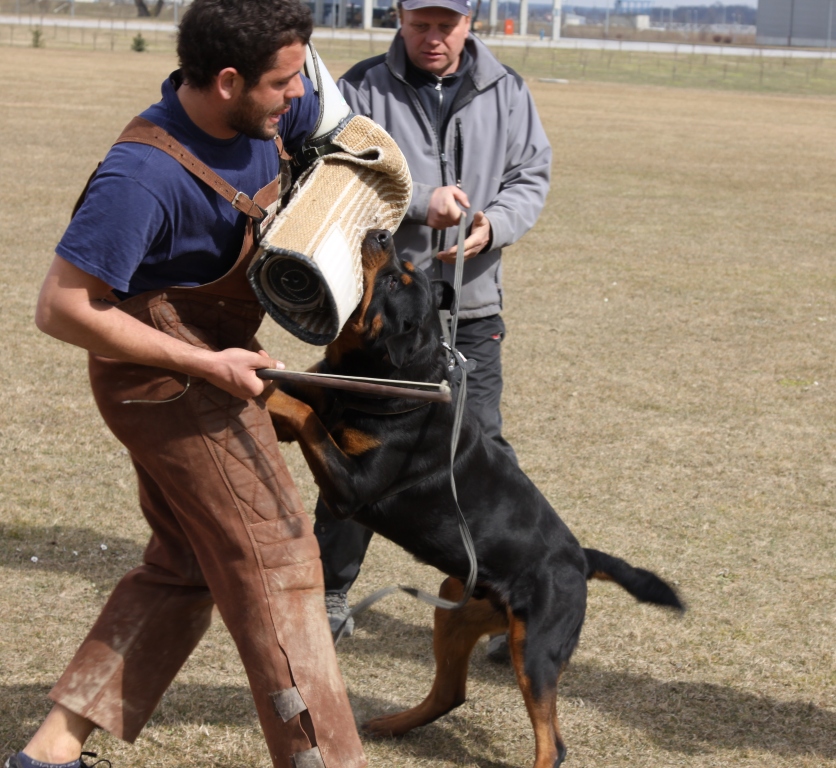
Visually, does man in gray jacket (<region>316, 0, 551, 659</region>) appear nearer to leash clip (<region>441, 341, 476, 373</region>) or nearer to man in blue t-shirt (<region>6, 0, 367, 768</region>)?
leash clip (<region>441, 341, 476, 373</region>)

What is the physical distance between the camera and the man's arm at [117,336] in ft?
7.11

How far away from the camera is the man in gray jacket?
12.1ft

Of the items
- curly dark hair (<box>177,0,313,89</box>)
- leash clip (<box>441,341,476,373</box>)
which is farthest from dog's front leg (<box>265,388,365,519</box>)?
curly dark hair (<box>177,0,313,89</box>)

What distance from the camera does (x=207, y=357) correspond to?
2.25 metres

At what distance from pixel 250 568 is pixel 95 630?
22.6 inches

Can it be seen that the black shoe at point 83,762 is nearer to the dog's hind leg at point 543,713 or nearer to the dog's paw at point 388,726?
the dog's paw at point 388,726

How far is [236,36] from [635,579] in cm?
207

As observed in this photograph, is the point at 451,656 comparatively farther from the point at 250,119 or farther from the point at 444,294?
the point at 250,119

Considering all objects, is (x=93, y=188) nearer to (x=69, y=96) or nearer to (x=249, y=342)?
(x=249, y=342)

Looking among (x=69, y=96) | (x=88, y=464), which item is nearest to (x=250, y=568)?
(x=88, y=464)

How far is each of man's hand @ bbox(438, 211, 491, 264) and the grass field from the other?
4.75 feet

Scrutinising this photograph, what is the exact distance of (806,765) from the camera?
3248 millimetres

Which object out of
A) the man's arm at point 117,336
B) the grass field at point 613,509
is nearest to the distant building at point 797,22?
the grass field at point 613,509

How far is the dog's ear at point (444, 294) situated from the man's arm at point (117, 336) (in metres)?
1.06
